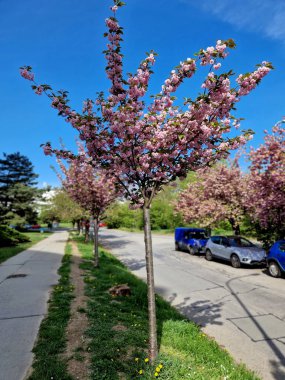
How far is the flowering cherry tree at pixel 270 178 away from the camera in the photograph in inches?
488

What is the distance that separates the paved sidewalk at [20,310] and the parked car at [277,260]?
8908 mm

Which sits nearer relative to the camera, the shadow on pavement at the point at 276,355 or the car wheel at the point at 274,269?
the shadow on pavement at the point at 276,355

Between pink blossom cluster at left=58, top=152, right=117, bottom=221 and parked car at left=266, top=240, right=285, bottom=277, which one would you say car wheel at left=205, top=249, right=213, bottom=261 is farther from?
pink blossom cluster at left=58, top=152, right=117, bottom=221

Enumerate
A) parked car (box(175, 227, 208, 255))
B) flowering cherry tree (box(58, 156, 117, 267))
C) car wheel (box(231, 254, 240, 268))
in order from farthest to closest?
parked car (box(175, 227, 208, 255)) → car wheel (box(231, 254, 240, 268)) → flowering cherry tree (box(58, 156, 117, 267))

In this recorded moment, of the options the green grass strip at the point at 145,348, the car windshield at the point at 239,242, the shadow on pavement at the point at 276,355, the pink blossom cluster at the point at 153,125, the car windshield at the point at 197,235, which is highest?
the pink blossom cluster at the point at 153,125

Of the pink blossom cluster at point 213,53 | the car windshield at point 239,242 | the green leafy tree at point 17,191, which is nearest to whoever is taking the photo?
the pink blossom cluster at point 213,53

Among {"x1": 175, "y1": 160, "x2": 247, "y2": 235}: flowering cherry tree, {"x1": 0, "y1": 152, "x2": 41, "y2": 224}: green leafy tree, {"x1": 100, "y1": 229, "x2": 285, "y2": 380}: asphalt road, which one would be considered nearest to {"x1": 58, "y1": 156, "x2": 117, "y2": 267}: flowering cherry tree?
{"x1": 100, "y1": 229, "x2": 285, "y2": 380}: asphalt road

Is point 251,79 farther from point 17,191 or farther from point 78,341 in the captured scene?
point 17,191

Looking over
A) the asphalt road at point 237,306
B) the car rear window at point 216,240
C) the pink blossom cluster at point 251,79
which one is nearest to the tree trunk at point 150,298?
the asphalt road at point 237,306

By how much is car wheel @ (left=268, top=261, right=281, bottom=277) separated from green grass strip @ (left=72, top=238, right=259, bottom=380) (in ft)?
21.2

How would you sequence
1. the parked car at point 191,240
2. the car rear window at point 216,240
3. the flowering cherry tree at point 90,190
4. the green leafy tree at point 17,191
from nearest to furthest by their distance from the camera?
1. the flowering cherry tree at point 90,190
2. the car rear window at point 216,240
3. the parked car at point 191,240
4. the green leafy tree at point 17,191

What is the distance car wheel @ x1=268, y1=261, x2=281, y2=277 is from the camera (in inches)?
478

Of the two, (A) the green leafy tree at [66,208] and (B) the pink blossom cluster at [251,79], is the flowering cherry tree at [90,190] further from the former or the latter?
(A) the green leafy tree at [66,208]

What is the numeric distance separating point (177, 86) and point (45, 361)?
4.83 m
